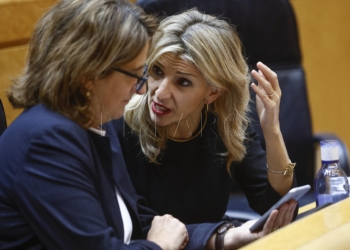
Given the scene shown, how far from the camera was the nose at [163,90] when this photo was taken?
169 centimetres

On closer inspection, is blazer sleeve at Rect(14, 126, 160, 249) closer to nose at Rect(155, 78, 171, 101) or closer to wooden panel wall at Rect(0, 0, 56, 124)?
nose at Rect(155, 78, 171, 101)

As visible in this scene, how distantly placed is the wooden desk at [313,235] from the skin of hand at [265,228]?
237mm

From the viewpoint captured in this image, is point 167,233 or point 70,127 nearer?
point 70,127

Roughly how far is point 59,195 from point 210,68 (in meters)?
0.70

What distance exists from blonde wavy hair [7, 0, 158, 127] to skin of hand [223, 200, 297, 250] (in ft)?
1.57

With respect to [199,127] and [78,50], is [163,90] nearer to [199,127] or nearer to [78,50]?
[199,127]

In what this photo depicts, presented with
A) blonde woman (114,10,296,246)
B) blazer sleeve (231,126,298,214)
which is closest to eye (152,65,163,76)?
blonde woman (114,10,296,246)

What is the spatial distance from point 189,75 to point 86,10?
0.54 meters

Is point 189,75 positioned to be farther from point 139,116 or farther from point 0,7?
point 0,7

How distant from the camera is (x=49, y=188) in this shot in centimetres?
112

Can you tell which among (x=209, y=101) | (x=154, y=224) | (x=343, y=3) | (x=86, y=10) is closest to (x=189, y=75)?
(x=209, y=101)

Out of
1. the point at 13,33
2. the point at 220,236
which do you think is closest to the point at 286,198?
the point at 220,236

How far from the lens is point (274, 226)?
1.41 m

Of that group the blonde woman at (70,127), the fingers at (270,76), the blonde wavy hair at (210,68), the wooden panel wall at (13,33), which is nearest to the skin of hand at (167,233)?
the blonde woman at (70,127)
